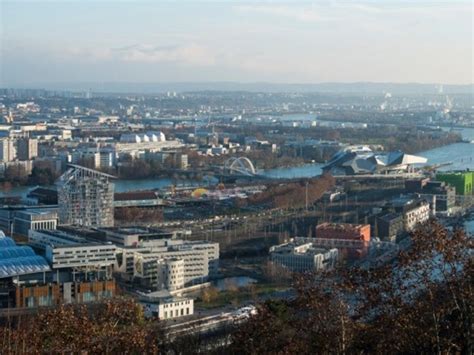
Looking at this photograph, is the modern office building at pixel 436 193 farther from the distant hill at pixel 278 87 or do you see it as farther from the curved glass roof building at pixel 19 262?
the distant hill at pixel 278 87

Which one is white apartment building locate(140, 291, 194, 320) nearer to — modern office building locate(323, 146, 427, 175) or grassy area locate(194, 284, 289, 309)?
grassy area locate(194, 284, 289, 309)

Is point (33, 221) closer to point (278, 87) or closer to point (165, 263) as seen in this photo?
point (165, 263)

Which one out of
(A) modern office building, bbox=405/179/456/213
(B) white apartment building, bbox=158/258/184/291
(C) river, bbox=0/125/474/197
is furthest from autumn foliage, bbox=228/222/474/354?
(C) river, bbox=0/125/474/197

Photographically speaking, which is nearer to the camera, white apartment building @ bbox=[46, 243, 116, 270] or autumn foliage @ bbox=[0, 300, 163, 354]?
autumn foliage @ bbox=[0, 300, 163, 354]

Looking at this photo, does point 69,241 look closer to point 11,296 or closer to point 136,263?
point 136,263

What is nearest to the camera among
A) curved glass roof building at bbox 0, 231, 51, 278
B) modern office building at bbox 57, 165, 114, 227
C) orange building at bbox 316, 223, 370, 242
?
curved glass roof building at bbox 0, 231, 51, 278

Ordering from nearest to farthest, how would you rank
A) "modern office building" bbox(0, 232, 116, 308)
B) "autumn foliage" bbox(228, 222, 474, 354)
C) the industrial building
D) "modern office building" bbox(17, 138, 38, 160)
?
"autumn foliage" bbox(228, 222, 474, 354) → "modern office building" bbox(0, 232, 116, 308) → the industrial building → "modern office building" bbox(17, 138, 38, 160)

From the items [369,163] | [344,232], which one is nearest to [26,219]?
[344,232]

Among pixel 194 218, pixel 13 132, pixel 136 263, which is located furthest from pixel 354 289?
pixel 13 132
